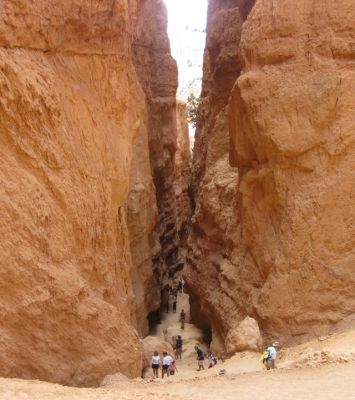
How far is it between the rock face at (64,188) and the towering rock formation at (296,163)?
3.31 meters

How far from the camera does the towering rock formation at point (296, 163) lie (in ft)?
42.1

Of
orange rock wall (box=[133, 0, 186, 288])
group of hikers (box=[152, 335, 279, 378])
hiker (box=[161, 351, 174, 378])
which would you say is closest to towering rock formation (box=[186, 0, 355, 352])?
group of hikers (box=[152, 335, 279, 378])

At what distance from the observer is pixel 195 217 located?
20.8m

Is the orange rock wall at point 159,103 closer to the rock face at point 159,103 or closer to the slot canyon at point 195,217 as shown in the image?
the rock face at point 159,103

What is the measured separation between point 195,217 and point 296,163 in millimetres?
7891

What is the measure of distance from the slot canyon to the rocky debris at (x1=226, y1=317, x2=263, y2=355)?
2.0 inches

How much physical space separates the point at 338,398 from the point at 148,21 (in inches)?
767

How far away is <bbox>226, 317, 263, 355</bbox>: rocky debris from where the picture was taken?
499 inches

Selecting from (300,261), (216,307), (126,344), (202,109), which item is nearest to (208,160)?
(202,109)

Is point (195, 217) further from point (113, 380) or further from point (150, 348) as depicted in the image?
point (113, 380)

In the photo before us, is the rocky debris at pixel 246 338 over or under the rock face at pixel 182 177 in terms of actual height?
under

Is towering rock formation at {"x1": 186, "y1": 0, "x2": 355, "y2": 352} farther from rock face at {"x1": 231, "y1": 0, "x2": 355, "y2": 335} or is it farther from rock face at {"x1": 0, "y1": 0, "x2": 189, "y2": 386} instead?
rock face at {"x1": 0, "y1": 0, "x2": 189, "y2": 386}

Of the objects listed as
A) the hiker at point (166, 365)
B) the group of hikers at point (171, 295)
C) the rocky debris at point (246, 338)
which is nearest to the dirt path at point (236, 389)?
the hiker at point (166, 365)

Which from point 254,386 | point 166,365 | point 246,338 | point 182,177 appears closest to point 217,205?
point 246,338
